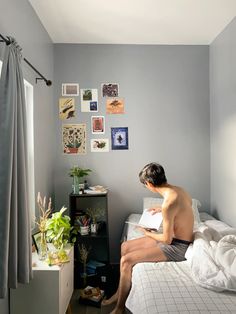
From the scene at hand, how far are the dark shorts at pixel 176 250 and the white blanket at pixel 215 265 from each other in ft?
0.68

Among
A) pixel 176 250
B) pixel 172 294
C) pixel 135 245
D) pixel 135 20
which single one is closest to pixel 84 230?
pixel 135 245

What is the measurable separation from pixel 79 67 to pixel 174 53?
114 centimetres

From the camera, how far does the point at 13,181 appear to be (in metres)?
1.64

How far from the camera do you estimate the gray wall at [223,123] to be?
2770 millimetres

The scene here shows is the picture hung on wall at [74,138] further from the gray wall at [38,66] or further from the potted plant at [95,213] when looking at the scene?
the potted plant at [95,213]

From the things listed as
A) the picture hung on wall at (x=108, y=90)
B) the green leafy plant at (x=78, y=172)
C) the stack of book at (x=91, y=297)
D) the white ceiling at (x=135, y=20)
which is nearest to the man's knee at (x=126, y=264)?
the stack of book at (x=91, y=297)

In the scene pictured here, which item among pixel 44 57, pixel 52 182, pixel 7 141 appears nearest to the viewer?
pixel 7 141

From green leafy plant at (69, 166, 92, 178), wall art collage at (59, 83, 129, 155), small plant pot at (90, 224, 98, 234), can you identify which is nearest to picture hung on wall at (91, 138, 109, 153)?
wall art collage at (59, 83, 129, 155)

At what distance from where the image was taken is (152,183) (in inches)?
92.7

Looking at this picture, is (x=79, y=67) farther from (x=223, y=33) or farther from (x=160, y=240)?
(x=160, y=240)

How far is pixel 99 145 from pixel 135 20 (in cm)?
137

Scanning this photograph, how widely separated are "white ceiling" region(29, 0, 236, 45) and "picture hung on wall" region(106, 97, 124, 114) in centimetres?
67

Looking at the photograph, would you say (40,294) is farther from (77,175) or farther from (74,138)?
(74,138)

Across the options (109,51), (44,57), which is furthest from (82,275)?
(109,51)
